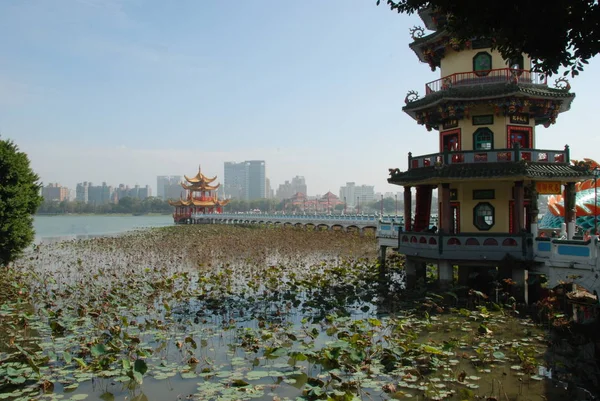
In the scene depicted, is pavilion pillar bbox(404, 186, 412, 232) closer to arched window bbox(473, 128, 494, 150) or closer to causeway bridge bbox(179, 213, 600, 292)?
causeway bridge bbox(179, 213, 600, 292)

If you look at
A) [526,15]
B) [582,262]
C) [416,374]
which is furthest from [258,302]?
[526,15]

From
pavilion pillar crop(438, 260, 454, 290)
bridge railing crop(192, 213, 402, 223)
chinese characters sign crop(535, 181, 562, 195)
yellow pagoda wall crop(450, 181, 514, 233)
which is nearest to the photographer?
pavilion pillar crop(438, 260, 454, 290)

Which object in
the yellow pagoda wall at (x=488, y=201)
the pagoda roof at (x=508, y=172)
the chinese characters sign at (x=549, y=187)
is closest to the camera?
the pagoda roof at (x=508, y=172)

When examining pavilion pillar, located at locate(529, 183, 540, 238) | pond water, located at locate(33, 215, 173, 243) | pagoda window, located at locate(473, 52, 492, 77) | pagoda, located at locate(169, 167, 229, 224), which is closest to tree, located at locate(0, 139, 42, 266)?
pond water, located at locate(33, 215, 173, 243)

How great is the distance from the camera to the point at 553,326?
12.9 meters

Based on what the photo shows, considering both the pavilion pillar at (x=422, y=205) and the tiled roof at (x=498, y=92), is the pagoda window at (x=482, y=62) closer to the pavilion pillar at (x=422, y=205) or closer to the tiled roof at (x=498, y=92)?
the tiled roof at (x=498, y=92)

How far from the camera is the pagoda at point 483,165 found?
16.5 metres

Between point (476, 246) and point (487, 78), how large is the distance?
643 cm

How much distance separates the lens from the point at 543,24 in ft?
27.7

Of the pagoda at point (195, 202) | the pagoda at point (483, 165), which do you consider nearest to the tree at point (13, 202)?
the pagoda at point (483, 165)

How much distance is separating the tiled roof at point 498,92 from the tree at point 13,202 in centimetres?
1888

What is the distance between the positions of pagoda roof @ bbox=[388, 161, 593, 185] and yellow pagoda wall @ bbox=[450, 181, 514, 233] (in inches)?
57.7

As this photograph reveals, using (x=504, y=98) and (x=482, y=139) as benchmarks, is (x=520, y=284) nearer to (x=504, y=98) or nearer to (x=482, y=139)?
(x=482, y=139)

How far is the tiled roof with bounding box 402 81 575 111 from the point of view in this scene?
17578 millimetres
